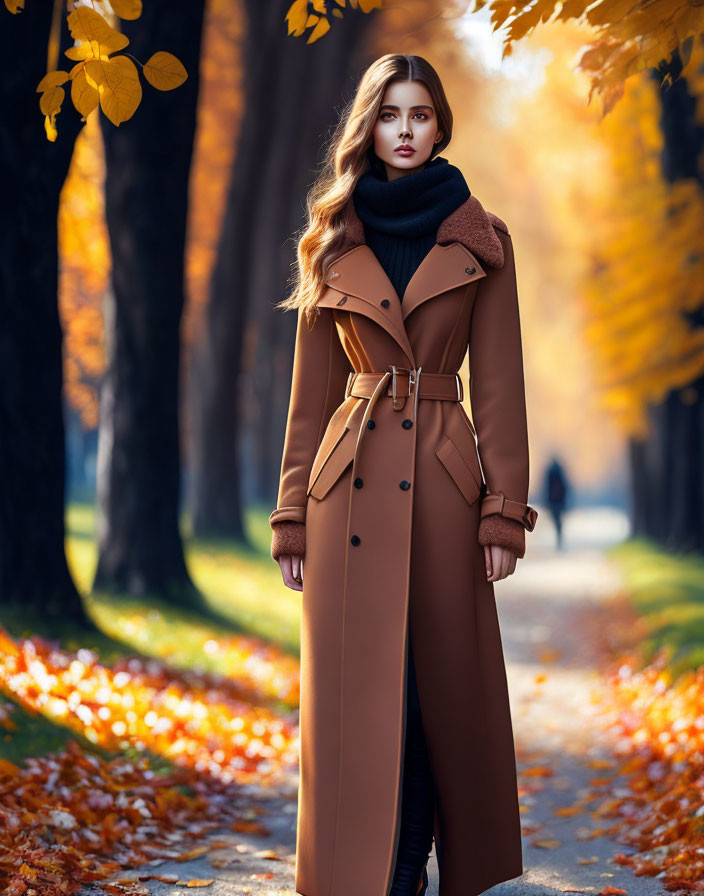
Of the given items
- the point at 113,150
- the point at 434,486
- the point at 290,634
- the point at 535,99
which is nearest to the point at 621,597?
the point at 290,634

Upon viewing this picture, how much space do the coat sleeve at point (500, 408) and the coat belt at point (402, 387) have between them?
80mm

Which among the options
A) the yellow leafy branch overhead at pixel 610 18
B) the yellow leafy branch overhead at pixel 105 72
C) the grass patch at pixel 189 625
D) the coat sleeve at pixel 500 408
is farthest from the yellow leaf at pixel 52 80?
the grass patch at pixel 189 625

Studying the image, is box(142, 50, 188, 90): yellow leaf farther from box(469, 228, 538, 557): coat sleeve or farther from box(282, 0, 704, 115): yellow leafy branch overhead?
box(469, 228, 538, 557): coat sleeve

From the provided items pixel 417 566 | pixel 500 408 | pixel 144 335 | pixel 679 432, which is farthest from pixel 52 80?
pixel 679 432

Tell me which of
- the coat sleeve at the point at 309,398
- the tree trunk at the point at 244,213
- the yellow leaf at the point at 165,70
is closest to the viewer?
the coat sleeve at the point at 309,398

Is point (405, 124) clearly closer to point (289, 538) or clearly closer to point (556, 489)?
point (289, 538)

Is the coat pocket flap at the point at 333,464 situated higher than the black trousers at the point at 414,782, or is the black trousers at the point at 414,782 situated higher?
the coat pocket flap at the point at 333,464

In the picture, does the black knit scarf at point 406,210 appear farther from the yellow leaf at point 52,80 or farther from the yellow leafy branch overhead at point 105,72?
the yellow leaf at point 52,80

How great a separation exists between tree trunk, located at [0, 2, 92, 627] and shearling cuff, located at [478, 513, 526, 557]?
393 centimetres

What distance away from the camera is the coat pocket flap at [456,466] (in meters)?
3.27

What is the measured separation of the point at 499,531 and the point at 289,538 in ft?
2.17

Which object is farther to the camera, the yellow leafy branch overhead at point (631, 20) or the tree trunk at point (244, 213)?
the tree trunk at point (244, 213)

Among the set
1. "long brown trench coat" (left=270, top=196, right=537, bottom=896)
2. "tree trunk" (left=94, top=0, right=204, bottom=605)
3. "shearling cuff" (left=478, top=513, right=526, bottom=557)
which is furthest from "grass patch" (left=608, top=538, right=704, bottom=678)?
"shearling cuff" (left=478, top=513, right=526, bottom=557)

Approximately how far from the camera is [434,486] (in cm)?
328
